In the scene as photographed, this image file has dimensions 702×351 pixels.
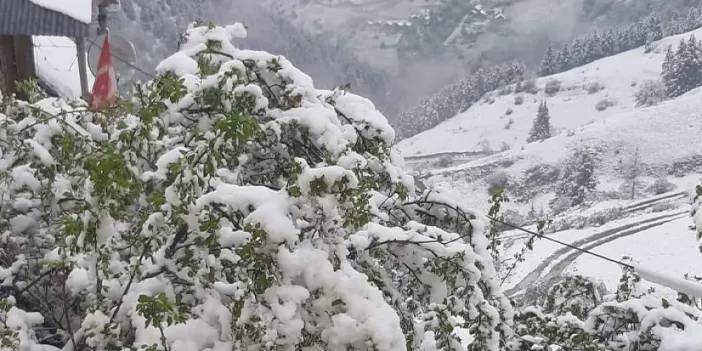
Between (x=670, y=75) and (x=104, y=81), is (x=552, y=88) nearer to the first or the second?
(x=670, y=75)

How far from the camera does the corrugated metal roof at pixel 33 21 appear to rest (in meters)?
8.16

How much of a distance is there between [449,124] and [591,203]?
157ft

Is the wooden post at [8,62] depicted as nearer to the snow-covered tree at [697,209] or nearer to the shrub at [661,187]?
the snow-covered tree at [697,209]

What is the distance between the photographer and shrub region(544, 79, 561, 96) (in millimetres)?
104062

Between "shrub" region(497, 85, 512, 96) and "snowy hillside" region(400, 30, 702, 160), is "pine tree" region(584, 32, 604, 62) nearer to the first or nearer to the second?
"snowy hillside" region(400, 30, 702, 160)

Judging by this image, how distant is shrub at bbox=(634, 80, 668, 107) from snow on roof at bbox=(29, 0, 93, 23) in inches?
3626

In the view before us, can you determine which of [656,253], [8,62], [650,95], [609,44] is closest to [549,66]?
[609,44]

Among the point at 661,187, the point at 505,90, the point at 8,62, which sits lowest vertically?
the point at 661,187

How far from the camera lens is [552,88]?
344ft

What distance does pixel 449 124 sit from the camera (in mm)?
105375

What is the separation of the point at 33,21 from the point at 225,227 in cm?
638

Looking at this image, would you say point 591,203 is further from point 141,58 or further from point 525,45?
point 525,45

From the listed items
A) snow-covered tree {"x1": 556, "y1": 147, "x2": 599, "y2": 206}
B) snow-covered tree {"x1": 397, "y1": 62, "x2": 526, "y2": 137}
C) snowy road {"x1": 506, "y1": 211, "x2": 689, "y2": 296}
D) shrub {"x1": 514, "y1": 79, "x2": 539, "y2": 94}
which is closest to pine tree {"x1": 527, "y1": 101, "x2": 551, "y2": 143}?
shrub {"x1": 514, "y1": 79, "x2": 539, "y2": 94}

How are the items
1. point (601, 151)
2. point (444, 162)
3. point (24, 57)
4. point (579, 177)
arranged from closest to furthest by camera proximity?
point (24, 57), point (579, 177), point (601, 151), point (444, 162)
